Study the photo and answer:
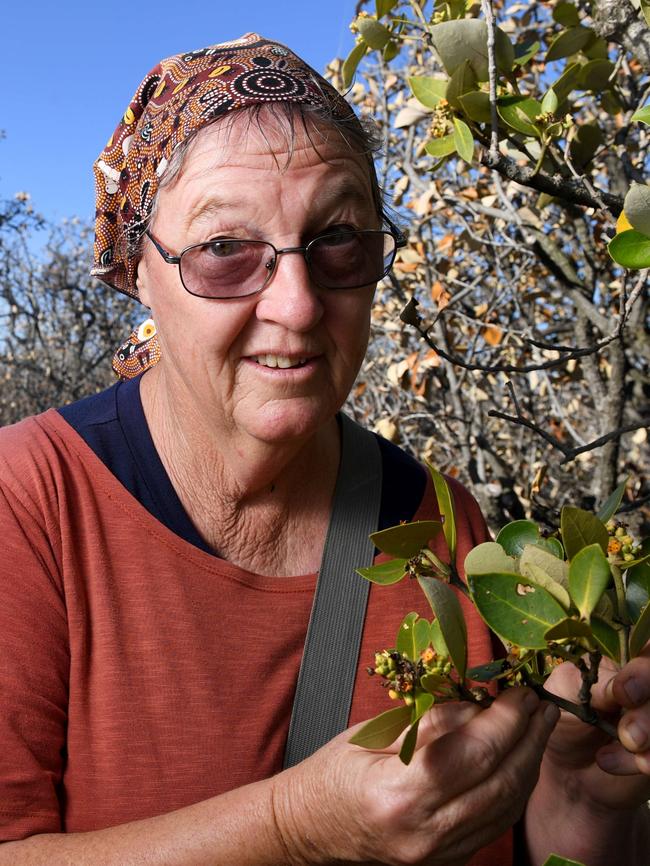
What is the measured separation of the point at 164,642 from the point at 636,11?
53.3 inches

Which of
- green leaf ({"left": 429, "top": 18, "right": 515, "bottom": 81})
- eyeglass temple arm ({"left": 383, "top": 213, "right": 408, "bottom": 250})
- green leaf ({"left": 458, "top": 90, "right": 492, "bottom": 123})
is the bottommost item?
eyeglass temple arm ({"left": 383, "top": 213, "right": 408, "bottom": 250})

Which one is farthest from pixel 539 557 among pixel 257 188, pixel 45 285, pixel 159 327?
pixel 45 285

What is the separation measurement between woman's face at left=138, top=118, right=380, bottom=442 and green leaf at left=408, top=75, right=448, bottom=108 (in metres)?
0.17

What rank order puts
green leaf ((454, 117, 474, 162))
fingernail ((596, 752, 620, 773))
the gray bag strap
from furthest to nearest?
the gray bag strap, green leaf ((454, 117, 474, 162)), fingernail ((596, 752, 620, 773))

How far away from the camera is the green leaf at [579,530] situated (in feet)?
3.01

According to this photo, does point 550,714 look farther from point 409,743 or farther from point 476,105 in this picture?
point 476,105

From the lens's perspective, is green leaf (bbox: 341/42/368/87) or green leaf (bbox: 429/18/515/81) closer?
green leaf (bbox: 429/18/515/81)

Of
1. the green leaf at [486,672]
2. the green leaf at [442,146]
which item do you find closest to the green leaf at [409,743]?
the green leaf at [486,672]

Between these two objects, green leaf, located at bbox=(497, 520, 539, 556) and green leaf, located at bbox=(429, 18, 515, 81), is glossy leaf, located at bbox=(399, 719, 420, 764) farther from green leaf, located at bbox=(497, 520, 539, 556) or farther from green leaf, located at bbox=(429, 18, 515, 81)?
green leaf, located at bbox=(429, 18, 515, 81)

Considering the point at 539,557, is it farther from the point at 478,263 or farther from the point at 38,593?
the point at 478,263

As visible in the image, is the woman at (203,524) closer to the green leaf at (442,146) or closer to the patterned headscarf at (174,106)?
the patterned headscarf at (174,106)

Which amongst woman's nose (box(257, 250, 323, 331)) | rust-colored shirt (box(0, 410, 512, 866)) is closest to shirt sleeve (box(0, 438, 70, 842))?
rust-colored shirt (box(0, 410, 512, 866))

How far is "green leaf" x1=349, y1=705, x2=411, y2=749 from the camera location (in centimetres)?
95

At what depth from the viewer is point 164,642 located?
5.37ft
